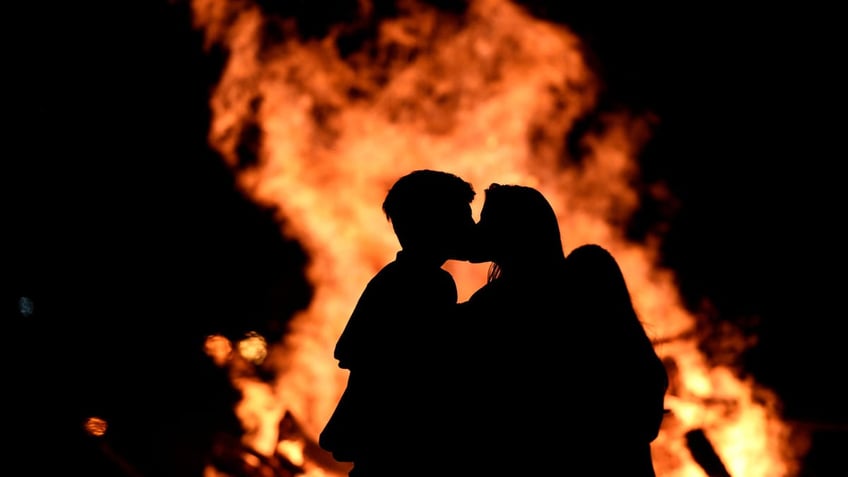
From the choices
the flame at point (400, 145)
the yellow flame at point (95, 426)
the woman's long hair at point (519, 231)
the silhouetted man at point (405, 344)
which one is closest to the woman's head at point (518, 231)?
the woman's long hair at point (519, 231)

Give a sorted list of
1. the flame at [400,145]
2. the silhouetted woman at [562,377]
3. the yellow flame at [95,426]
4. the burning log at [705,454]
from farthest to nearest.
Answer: the yellow flame at [95,426], the flame at [400,145], the burning log at [705,454], the silhouetted woman at [562,377]

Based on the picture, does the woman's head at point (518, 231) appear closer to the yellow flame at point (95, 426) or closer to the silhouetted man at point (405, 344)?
the silhouetted man at point (405, 344)

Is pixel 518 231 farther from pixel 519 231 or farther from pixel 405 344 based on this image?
pixel 405 344

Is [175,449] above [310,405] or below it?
below

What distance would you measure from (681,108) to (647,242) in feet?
3.53

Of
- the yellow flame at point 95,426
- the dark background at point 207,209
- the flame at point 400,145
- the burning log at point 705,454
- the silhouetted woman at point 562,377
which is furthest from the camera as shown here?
the yellow flame at point 95,426

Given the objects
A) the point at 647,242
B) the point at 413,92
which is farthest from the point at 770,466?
the point at 413,92

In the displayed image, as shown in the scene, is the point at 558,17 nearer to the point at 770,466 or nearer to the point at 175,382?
the point at 770,466

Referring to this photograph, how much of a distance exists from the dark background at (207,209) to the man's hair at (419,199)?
118 inches

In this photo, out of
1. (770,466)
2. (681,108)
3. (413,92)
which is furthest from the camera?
(413,92)

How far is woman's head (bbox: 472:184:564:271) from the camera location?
187cm

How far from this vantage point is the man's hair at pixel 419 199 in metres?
1.86

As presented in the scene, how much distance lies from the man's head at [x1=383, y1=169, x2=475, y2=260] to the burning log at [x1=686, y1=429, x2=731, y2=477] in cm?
301

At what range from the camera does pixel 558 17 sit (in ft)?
15.0
